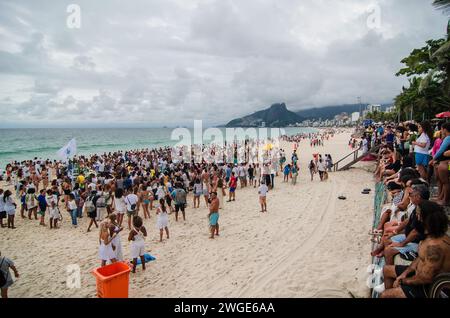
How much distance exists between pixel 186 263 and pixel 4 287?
3.69 metres

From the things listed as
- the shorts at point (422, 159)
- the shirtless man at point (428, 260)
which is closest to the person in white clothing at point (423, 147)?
the shorts at point (422, 159)

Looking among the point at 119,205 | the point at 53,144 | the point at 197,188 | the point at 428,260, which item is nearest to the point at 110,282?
the point at 428,260

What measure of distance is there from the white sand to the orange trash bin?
2.96ft

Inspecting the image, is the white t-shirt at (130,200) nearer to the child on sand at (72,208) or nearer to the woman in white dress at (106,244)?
the child on sand at (72,208)

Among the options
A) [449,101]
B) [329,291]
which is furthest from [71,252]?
[449,101]

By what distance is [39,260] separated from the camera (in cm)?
780

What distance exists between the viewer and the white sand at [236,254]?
18.8ft

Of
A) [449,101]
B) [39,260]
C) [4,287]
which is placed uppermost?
[449,101]

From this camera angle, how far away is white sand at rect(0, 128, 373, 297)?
5730 millimetres

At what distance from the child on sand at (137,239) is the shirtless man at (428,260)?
5.02 meters

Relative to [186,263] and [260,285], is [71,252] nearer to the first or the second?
[186,263]

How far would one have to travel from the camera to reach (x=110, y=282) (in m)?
4.84

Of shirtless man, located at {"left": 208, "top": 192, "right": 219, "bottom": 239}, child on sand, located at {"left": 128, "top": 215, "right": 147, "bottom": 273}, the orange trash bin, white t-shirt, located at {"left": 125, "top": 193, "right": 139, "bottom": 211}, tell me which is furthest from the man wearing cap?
white t-shirt, located at {"left": 125, "top": 193, "right": 139, "bottom": 211}

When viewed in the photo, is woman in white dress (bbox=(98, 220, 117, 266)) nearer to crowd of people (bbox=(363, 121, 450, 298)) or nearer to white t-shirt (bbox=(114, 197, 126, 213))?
white t-shirt (bbox=(114, 197, 126, 213))
